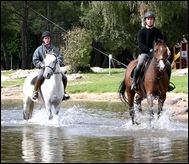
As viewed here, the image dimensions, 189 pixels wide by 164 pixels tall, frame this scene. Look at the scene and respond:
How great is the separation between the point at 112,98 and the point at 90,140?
1467cm

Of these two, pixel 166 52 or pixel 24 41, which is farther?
pixel 24 41

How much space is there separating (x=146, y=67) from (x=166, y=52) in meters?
0.86

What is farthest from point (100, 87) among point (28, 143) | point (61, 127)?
point (28, 143)

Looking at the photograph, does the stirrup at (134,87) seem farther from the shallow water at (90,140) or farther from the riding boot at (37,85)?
the riding boot at (37,85)

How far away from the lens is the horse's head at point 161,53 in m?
13.4

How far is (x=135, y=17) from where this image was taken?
36.9 meters

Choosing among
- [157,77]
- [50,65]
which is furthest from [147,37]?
[50,65]

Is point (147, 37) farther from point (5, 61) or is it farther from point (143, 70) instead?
point (5, 61)

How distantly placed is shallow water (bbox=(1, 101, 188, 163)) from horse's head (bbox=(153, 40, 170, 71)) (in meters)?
1.15

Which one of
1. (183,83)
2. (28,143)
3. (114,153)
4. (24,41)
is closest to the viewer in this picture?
(114,153)

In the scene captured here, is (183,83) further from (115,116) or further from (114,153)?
(114,153)

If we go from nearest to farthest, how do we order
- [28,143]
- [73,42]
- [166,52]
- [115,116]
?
[28,143]
[166,52]
[115,116]
[73,42]

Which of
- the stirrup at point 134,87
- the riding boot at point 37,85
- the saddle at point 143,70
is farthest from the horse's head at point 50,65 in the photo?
the saddle at point 143,70

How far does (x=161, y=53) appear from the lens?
44.0 ft
